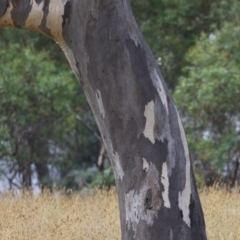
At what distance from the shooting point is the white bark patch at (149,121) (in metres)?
4.35

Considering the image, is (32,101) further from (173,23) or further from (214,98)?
(173,23)

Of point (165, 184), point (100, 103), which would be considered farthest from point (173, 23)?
point (165, 184)

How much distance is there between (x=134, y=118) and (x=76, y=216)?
3.17m

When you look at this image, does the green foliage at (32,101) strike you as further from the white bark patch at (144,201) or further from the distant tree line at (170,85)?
the white bark patch at (144,201)

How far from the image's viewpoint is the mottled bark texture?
433 cm

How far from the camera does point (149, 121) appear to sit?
437 cm

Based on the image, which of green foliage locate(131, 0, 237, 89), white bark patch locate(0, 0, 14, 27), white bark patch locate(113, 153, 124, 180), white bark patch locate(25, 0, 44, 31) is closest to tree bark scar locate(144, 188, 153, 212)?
white bark patch locate(113, 153, 124, 180)

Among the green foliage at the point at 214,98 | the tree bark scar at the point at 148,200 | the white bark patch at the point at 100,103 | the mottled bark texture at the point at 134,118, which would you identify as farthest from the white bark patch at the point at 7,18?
the green foliage at the point at 214,98

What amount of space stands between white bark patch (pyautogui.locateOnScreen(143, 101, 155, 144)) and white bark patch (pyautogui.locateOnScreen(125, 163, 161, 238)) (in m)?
0.19

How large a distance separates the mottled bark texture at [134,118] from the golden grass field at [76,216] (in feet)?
6.49

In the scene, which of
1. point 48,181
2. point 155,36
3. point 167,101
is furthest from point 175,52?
point 167,101

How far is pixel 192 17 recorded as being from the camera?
17641mm

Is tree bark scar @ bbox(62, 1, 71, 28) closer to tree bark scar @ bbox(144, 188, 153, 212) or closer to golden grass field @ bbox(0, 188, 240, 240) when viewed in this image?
Result: tree bark scar @ bbox(144, 188, 153, 212)

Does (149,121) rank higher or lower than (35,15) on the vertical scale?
lower
